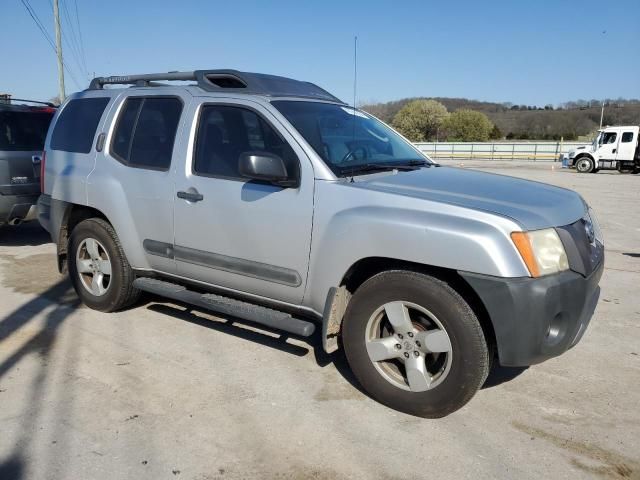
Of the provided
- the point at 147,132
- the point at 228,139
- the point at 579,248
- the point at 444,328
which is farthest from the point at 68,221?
the point at 579,248

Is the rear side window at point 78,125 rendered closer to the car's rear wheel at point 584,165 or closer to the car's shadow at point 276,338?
the car's shadow at point 276,338

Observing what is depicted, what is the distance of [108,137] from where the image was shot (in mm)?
4723

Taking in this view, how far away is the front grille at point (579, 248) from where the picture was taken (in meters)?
2.98

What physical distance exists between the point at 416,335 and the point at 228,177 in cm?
174

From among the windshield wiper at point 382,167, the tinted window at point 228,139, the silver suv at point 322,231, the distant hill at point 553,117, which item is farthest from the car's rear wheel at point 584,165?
the distant hill at point 553,117

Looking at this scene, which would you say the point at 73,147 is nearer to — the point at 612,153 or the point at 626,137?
the point at 612,153

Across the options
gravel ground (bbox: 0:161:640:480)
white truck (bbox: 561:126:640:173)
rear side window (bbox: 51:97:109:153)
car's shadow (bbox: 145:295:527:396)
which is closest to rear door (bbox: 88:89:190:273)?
rear side window (bbox: 51:97:109:153)

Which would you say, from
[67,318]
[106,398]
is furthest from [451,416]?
[67,318]

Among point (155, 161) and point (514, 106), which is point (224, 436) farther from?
point (514, 106)

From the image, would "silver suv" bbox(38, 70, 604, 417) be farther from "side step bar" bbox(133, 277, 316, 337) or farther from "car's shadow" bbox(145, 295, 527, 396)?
"car's shadow" bbox(145, 295, 527, 396)

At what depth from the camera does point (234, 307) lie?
3.88 metres

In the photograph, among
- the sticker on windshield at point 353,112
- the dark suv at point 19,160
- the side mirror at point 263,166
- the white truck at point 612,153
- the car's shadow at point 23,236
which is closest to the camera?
the side mirror at point 263,166

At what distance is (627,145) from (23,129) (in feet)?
92.0

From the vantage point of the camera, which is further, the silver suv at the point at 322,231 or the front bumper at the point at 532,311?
the silver suv at the point at 322,231
